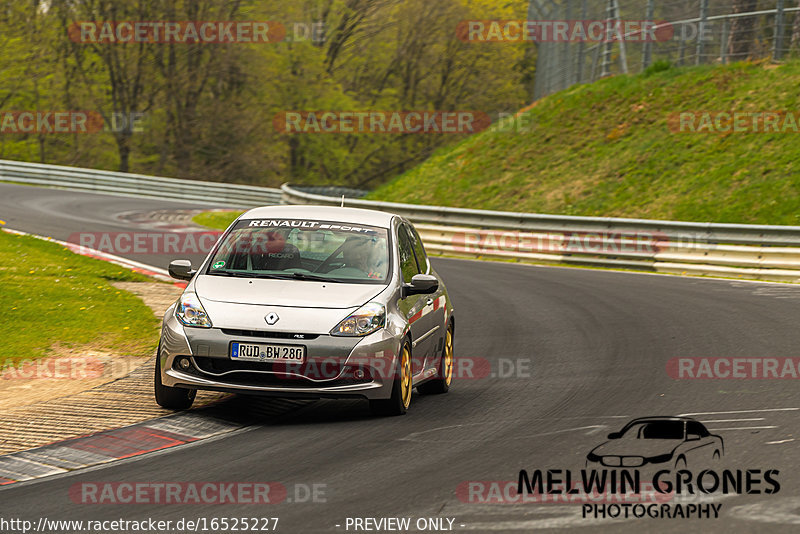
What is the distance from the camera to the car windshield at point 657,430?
713 centimetres

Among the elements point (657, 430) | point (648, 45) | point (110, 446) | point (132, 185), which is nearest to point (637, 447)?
point (657, 430)

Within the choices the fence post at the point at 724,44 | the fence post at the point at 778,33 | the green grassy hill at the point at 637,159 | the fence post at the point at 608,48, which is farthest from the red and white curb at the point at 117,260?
the fence post at the point at 608,48

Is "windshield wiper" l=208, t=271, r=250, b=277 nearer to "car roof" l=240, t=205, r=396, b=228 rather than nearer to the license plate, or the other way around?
"car roof" l=240, t=205, r=396, b=228

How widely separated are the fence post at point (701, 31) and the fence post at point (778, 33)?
1.93 m

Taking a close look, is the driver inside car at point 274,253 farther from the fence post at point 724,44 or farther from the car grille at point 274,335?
the fence post at point 724,44

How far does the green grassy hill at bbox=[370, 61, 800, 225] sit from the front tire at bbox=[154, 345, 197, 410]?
57.2ft

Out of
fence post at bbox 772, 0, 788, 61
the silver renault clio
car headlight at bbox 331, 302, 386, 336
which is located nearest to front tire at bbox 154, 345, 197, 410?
the silver renault clio

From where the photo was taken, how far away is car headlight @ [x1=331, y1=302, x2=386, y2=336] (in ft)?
24.9

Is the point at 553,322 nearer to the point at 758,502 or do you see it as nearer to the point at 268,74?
the point at 758,502

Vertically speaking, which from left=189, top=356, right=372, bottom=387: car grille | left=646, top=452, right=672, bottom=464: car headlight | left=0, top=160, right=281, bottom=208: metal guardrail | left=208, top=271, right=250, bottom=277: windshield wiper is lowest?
left=646, top=452, right=672, bottom=464: car headlight

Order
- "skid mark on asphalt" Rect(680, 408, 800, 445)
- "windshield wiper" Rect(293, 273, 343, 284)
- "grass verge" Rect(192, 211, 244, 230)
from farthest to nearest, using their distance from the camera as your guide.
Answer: "grass verge" Rect(192, 211, 244, 230) → "windshield wiper" Rect(293, 273, 343, 284) → "skid mark on asphalt" Rect(680, 408, 800, 445)

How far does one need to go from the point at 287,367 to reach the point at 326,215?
6.76 feet

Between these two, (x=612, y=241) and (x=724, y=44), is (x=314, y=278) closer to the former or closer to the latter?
(x=612, y=241)

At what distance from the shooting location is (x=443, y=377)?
30.8 feet
